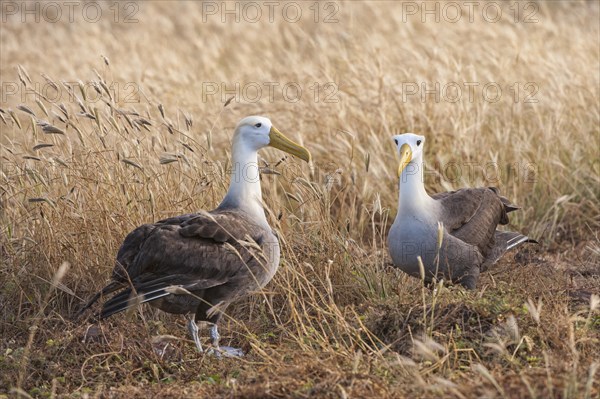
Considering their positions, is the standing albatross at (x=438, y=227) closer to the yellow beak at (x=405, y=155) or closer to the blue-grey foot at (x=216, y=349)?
the yellow beak at (x=405, y=155)

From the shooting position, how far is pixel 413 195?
572 centimetres

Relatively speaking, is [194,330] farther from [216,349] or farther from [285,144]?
[285,144]

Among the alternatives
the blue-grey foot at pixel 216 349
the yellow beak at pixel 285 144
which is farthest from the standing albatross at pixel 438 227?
the blue-grey foot at pixel 216 349

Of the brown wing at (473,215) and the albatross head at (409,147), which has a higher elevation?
the albatross head at (409,147)

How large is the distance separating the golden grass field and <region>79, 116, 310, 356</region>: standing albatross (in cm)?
21

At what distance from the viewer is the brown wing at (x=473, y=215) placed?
5879mm

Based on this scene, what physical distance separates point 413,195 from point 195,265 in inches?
54.7

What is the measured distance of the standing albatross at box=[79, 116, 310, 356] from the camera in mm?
5055

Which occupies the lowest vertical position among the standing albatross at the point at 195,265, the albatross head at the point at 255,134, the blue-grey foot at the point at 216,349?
the blue-grey foot at the point at 216,349

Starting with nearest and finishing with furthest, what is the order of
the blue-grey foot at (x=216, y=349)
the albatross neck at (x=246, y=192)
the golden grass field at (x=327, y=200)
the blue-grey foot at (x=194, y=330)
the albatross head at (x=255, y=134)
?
the golden grass field at (x=327, y=200), the blue-grey foot at (x=216, y=349), the blue-grey foot at (x=194, y=330), the albatross neck at (x=246, y=192), the albatross head at (x=255, y=134)

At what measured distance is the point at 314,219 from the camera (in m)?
6.52

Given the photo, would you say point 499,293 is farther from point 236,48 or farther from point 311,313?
point 236,48

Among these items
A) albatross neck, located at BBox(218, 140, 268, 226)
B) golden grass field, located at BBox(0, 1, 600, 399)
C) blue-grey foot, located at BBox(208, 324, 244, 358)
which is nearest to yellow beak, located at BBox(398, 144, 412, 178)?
golden grass field, located at BBox(0, 1, 600, 399)

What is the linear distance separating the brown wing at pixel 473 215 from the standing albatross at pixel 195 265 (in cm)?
119
